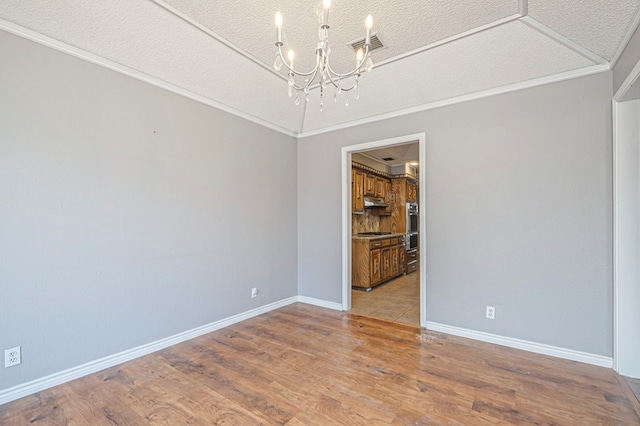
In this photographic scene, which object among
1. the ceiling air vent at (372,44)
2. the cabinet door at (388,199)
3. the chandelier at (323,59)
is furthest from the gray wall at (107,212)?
the cabinet door at (388,199)

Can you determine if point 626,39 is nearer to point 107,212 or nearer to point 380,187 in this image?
point 107,212

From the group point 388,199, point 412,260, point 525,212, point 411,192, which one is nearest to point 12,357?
point 525,212

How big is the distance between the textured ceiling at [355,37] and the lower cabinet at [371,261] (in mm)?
2653

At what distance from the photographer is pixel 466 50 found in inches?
107

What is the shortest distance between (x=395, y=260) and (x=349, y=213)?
8.41 feet

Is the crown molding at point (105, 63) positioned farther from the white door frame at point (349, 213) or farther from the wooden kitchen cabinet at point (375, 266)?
the wooden kitchen cabinet at point (375, 266)

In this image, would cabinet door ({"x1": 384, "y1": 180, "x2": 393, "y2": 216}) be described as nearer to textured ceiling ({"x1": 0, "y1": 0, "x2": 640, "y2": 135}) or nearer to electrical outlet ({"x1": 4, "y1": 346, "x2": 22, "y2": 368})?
textured ceiling ({"x1": 0, "y1": 0, "x2": 640, "y2": 135})

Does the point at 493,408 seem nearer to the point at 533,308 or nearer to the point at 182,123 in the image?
the point at 533,308

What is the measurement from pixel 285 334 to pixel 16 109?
9.77 ft

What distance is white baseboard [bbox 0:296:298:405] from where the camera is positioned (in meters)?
2.03

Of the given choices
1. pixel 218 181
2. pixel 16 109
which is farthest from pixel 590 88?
pixel 16 109

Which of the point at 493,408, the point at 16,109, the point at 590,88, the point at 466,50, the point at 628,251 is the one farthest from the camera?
the point at 466,50

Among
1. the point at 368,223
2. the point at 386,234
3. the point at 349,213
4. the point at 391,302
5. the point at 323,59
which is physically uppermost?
the point at 323,59

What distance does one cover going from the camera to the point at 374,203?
6391 mm
